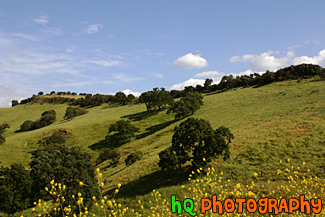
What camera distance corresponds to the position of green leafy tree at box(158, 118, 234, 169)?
76.2 feet

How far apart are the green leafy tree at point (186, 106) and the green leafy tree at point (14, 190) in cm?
4495

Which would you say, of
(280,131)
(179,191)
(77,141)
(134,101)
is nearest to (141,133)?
(77,141)

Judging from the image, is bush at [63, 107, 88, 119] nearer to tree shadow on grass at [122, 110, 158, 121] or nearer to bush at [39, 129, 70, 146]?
bush at [39, 129, 70, 146]

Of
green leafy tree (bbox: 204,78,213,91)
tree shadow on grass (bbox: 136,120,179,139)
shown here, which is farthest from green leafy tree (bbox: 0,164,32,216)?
green leafy tree (bbox: 204,78,213,91)

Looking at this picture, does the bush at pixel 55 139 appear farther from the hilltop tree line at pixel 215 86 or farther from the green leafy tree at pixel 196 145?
the green leafy tree at pixel 196 145

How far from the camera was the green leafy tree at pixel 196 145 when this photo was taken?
23.2m

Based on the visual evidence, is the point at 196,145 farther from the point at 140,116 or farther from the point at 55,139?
the point at 55,139

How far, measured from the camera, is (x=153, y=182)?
963 inches

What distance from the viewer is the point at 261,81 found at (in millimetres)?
93562

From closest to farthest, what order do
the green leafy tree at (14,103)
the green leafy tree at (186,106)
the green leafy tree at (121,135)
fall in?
the green leafy tree at (121,135) → the green leafy tree at (186,106) → the green leafy tree at (14,103)

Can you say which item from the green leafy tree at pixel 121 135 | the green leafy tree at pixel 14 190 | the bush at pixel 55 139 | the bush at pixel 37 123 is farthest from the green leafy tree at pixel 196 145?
the bush at pixel 37 123

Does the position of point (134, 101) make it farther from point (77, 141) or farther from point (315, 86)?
point (315, 86)

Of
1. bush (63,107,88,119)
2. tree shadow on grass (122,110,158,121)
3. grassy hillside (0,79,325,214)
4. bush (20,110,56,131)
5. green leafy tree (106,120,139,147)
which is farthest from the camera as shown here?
bush (63,107,88,119)

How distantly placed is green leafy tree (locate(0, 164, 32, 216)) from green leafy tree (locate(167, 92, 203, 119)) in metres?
44.9
